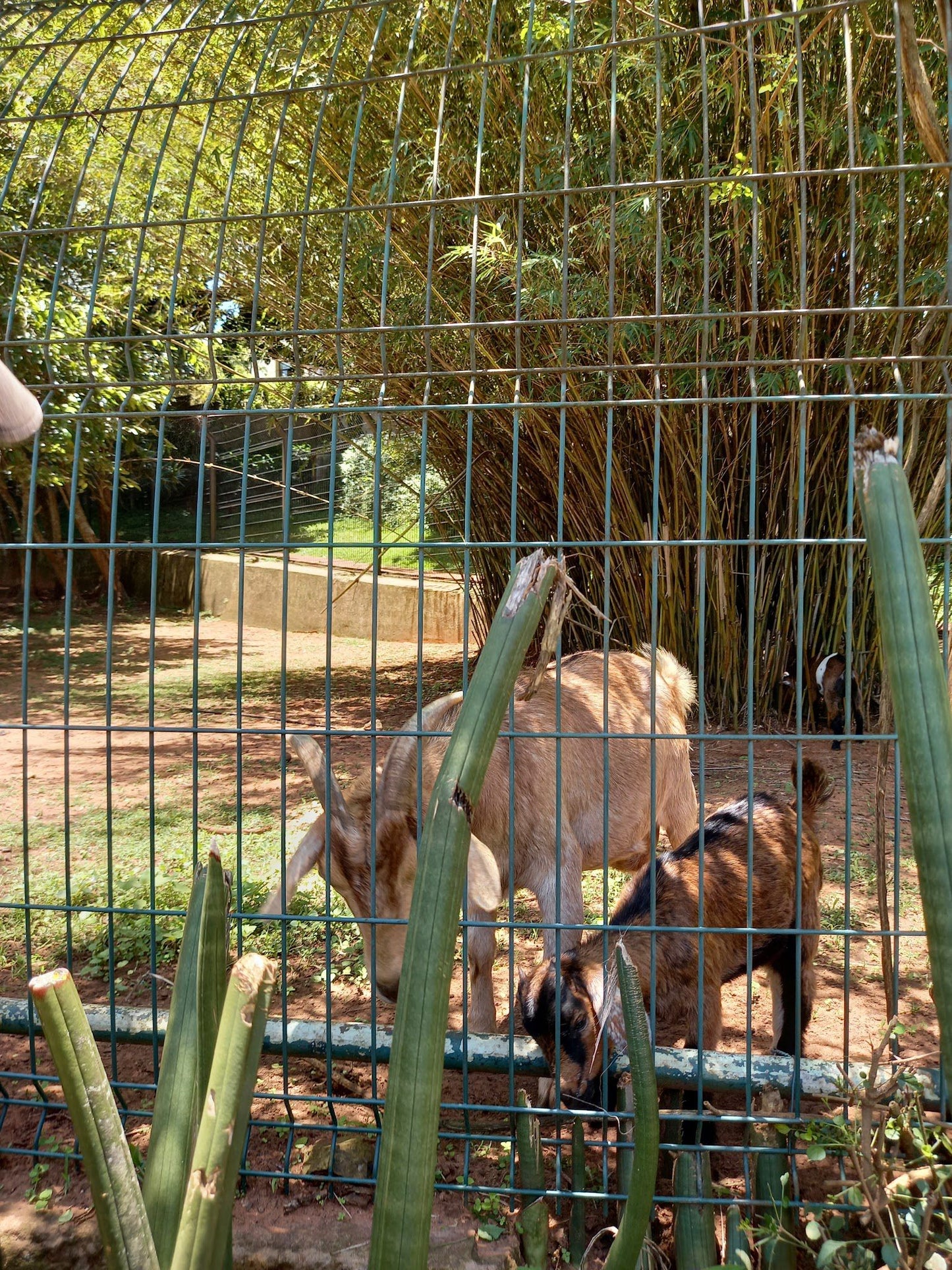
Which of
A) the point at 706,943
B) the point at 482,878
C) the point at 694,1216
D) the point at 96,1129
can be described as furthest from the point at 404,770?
the point at 96,1129

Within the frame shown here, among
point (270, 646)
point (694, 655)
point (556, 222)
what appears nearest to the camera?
point (556, 222)

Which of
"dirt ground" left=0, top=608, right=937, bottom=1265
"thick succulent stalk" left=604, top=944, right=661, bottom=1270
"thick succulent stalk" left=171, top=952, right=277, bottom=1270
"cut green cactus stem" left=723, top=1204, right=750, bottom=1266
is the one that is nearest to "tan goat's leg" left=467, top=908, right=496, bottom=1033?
"dirt ground" left=0, top=608, right=937, bottom=1265

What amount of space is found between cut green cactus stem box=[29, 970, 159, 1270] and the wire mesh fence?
1.29m

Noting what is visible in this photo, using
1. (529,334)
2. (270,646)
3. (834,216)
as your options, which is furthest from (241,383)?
(270,646)

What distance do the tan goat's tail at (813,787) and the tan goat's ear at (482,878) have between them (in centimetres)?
130

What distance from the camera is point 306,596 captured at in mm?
16172

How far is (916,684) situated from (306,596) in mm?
15336

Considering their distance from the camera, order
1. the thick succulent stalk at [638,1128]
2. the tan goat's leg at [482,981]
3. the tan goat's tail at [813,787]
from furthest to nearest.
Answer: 1. the tan goat's leg at [482,981]
2. the tan goat's tail at [813,787]
3. the thick succulent stalk at [638,1128]

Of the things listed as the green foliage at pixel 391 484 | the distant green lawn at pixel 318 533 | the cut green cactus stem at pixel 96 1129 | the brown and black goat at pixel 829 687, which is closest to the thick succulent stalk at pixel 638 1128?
the cut green cactus stem at pixel 96 1129

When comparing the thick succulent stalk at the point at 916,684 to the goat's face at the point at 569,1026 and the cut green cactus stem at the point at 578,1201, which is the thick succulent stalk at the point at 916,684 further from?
the goat's face at the point at 569,1026

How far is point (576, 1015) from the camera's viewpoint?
3070 mm

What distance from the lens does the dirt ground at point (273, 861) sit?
303 centimetres

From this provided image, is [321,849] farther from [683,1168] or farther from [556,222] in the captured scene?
[556,222]

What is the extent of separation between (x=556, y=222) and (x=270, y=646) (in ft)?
29.8
